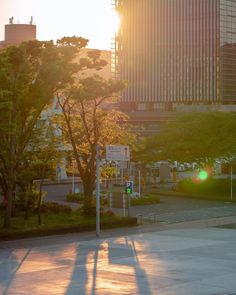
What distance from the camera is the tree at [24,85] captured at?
26.9 metres

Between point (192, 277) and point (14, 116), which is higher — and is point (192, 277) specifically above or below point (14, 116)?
below

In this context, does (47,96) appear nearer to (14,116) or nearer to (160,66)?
(14,116)

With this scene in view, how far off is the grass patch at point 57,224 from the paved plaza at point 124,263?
60 cm

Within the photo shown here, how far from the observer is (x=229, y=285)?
16312mm

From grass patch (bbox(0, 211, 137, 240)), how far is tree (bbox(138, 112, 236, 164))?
2201 cm

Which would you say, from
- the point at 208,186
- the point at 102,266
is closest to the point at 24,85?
the point at 102,266

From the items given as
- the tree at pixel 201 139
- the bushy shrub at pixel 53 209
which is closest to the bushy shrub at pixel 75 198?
the tree at pixel 201 139

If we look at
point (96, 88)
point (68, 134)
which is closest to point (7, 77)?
point (96, 88)

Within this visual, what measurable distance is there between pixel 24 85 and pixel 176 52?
151055mm

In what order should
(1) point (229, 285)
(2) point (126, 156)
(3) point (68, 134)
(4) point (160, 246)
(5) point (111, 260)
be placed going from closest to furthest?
(1) point (229, 285), (5) point (111, 260), (4) point (160, 246), (2) point (126, 156), (3) point (68, 134)

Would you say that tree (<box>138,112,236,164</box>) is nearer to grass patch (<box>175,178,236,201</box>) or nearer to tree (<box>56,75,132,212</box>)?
grass patch (<box>175,178,236,201</box>)

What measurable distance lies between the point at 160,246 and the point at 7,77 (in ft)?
30.4

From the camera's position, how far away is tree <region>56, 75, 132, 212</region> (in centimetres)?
3228

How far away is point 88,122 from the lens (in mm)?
34469
